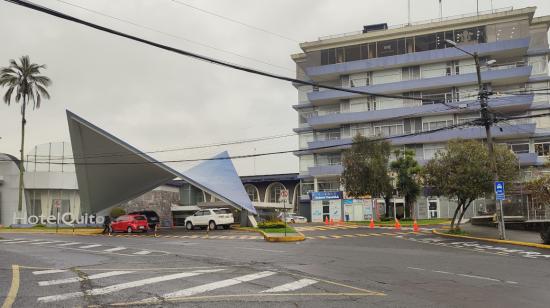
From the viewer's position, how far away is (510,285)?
12.2 meters

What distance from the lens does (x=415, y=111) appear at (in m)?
60.3

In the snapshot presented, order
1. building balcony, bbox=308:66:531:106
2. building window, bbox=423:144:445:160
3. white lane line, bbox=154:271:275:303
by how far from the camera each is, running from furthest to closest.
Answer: building window, bbox=423:144:445:160
building balcony, bbox=308:66:531:106
white lane line, bbox=154:271:275:303

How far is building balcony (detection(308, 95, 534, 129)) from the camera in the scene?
56688 millimetres

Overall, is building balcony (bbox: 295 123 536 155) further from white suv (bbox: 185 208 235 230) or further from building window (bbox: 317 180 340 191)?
white suv (bbox: 185 208 235 230)

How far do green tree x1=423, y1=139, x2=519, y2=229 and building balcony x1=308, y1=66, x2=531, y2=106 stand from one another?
3012cm

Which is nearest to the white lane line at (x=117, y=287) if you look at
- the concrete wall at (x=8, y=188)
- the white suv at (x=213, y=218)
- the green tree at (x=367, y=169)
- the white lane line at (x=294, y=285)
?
the white lane line at (x=294, y=285)

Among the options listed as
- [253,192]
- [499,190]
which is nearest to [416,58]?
[253,192]

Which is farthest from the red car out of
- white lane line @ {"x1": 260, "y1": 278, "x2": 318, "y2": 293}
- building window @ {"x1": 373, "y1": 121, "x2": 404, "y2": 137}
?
building window @ {"x1": 373, "y1": 121, "x2": 404, "y2": 137}

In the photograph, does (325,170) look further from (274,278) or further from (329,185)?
(274,278)

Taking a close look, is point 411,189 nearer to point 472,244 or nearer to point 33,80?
point 472,244

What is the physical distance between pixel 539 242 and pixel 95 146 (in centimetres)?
3157

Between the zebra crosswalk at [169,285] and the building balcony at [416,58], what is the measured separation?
52.2 m

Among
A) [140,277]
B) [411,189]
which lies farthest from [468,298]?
[411,189]

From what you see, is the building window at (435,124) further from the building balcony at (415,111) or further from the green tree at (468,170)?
the green tree at (468,170)
